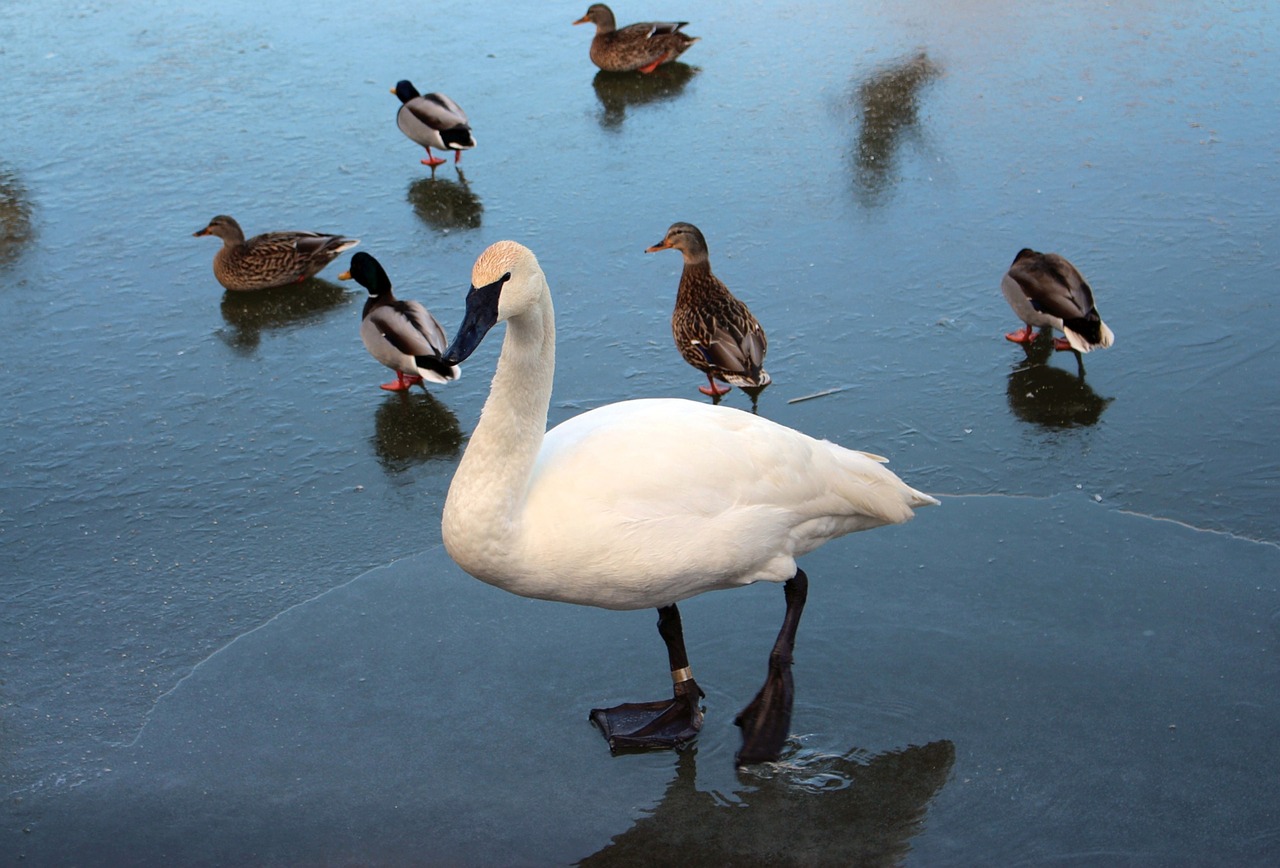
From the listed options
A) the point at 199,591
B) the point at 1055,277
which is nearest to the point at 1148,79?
the point at 1055,277

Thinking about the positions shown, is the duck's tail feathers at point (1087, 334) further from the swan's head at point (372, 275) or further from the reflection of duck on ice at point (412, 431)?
the swan's head at point (372, 275)

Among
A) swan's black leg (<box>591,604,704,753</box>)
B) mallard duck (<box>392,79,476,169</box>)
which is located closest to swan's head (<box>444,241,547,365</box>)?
swan's black leg (<box>591,604,704,753</box>)

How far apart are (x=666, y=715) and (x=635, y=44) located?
23.9 ft

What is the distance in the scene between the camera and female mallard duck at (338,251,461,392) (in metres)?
6.25

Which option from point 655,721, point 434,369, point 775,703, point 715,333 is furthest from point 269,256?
point 775,703

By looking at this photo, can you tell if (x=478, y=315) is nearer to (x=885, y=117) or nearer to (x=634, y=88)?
(x=885, y=117)

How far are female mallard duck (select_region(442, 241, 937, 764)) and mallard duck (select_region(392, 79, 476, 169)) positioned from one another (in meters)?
4.88

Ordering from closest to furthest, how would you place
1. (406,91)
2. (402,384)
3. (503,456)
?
(503,456), (402,384), (406,91)

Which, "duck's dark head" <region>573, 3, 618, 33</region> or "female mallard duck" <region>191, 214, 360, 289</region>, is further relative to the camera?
"duck's dark head" <region>573, 3, 618, 33</region>

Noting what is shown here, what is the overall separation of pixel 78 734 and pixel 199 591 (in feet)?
2.81

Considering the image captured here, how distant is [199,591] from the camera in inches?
193

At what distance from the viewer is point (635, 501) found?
12.5 feet

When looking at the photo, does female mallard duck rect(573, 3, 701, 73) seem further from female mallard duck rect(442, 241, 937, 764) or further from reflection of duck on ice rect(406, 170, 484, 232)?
female mallard duck rect(442, 241, 937, 764)

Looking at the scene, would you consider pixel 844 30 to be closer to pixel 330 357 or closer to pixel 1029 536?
pixel 330 357
